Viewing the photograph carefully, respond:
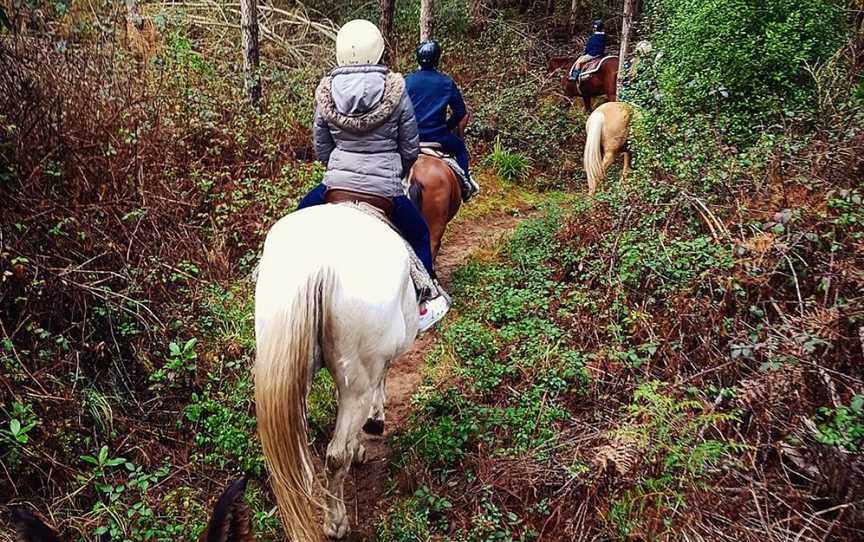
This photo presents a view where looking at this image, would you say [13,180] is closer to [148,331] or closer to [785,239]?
[148,331]

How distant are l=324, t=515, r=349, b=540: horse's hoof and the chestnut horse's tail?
6.42 m

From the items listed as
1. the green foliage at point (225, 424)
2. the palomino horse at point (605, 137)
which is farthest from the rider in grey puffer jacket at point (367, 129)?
the palomino horse at point (605, 137)

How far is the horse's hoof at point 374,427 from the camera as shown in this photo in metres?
4.13

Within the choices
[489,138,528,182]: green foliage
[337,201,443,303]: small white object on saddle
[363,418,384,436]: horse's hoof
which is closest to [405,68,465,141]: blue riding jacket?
[337,201,443,303]: small white object on saddle

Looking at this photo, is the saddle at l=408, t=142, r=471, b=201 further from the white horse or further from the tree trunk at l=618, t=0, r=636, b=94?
the tree trunk at l=618, t=0, r=636, b=94

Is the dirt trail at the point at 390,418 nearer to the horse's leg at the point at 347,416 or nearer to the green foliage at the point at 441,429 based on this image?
the green foliage at the point at 441,429

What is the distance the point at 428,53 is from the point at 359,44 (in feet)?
7.73

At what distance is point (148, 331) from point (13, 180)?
1.39 m

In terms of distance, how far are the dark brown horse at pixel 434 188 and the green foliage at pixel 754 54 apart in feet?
9.47

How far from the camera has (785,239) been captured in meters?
4.12

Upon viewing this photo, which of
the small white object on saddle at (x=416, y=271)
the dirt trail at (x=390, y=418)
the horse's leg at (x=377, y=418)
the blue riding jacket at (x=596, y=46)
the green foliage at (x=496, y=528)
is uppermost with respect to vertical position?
the blue riding jacket at (x=596, y=46)

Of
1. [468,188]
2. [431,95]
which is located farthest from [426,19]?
[468,188]

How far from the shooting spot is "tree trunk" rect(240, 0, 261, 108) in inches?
300

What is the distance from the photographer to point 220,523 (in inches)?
65.2
